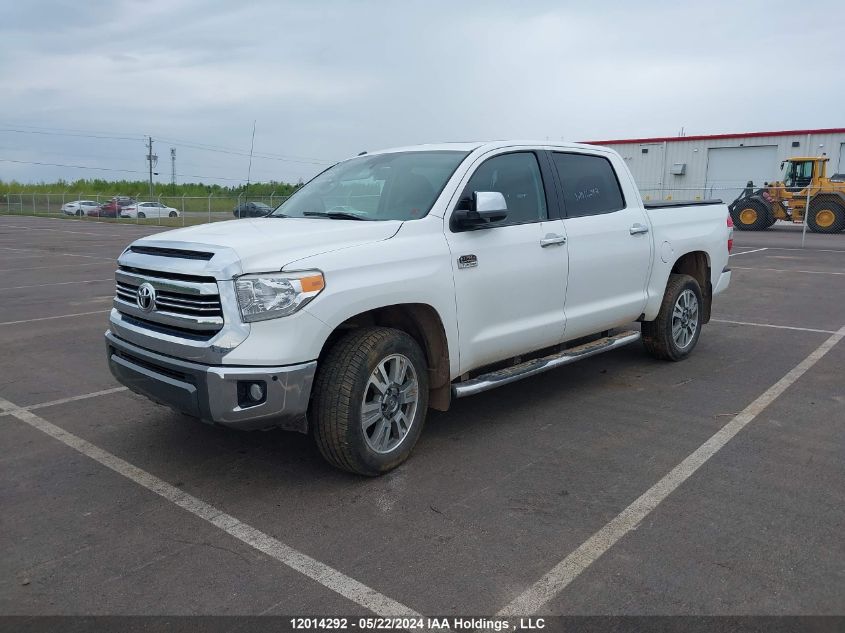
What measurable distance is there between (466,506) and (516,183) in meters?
2.44

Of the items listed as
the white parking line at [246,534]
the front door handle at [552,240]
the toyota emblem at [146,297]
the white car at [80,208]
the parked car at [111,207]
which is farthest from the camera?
the white car at [80,208]

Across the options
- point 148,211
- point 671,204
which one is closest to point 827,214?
point 671,204

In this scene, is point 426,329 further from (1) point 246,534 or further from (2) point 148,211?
(2) point 148,211

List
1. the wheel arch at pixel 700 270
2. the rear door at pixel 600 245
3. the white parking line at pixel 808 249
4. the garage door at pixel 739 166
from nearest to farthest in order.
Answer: the rear door at pixel 600 245 → the wheel arch at pixel 700 270 → the white parking line at pixel 808 249 → the garage door at pixel 739 166

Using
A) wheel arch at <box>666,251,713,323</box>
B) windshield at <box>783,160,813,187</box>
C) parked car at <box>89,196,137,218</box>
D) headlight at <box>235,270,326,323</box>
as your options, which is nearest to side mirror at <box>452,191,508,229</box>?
headlight at <box>235,270,326,323</box>

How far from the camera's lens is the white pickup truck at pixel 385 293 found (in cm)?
379

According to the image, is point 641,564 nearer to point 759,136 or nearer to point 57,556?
point 57,556

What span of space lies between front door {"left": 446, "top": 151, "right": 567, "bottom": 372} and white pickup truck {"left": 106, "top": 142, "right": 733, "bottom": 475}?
12mm

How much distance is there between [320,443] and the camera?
4066 millimetres

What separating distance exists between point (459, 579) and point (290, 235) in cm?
208

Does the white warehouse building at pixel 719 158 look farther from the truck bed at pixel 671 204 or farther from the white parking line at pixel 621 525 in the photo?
the white parking line at pixel 621 525

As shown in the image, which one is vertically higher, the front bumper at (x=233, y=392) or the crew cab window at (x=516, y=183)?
the crew cab window at (x=516, y=183)

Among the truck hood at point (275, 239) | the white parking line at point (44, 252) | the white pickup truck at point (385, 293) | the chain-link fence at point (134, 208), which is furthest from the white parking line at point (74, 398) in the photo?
the chain-link fence at point (134, 208)

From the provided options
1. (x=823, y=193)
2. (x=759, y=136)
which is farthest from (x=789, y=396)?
(x=759, y=136)
